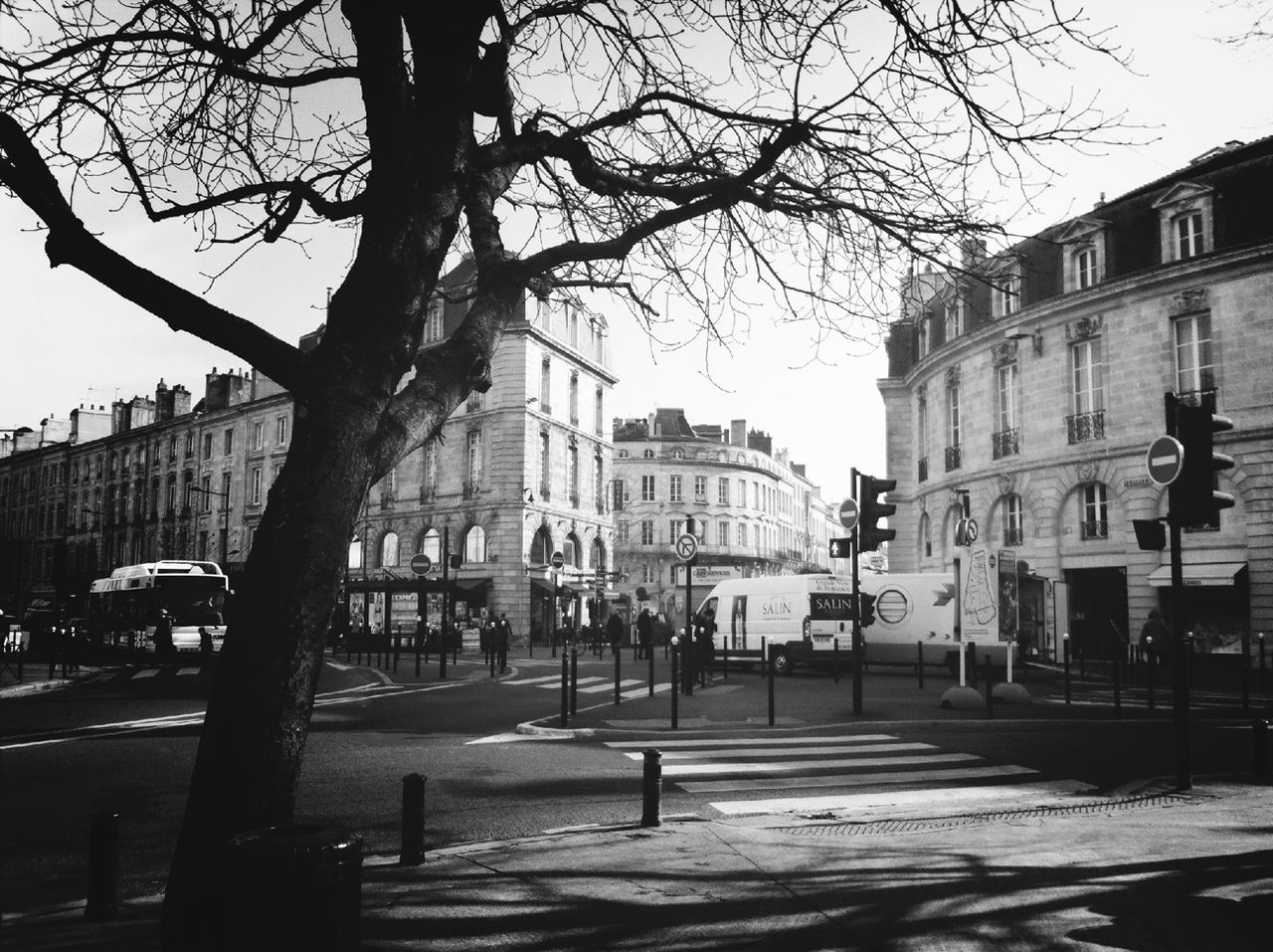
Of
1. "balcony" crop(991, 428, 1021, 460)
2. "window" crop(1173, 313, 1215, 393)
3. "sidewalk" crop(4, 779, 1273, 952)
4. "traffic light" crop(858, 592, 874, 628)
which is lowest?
"sidewalk" crop(4, 779, 1273, 952)

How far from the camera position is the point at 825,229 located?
7.25m

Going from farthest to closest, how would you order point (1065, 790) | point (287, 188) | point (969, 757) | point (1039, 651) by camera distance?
point (1039, 651), point (969, 757), point (1065, 790), point (287, 188)

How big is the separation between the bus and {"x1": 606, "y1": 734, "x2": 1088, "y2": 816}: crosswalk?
72.8 feet

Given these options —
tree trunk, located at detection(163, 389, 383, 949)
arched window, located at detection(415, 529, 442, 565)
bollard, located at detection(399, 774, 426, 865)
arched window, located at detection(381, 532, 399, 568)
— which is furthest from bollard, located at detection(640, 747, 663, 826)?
arched window, located at detection(381, 532, 399, 568)

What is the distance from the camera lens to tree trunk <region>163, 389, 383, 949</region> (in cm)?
442

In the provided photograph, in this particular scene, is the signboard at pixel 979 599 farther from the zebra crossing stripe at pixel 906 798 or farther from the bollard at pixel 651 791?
the bollard at pixel 651 791

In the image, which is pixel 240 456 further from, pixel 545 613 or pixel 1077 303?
pixel 1077 303

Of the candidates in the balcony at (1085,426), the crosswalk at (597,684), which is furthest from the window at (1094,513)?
the crosswalk at (597,684)

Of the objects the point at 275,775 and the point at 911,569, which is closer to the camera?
the point at 275,775

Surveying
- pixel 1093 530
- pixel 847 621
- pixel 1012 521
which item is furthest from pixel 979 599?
pixel 1012 521

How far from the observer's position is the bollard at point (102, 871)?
5.05m

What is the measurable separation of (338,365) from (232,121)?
307cm

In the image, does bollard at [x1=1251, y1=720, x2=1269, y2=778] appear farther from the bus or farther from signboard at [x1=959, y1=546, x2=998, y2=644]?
the bus

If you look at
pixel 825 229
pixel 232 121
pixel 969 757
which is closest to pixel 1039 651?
pixel 969 757
